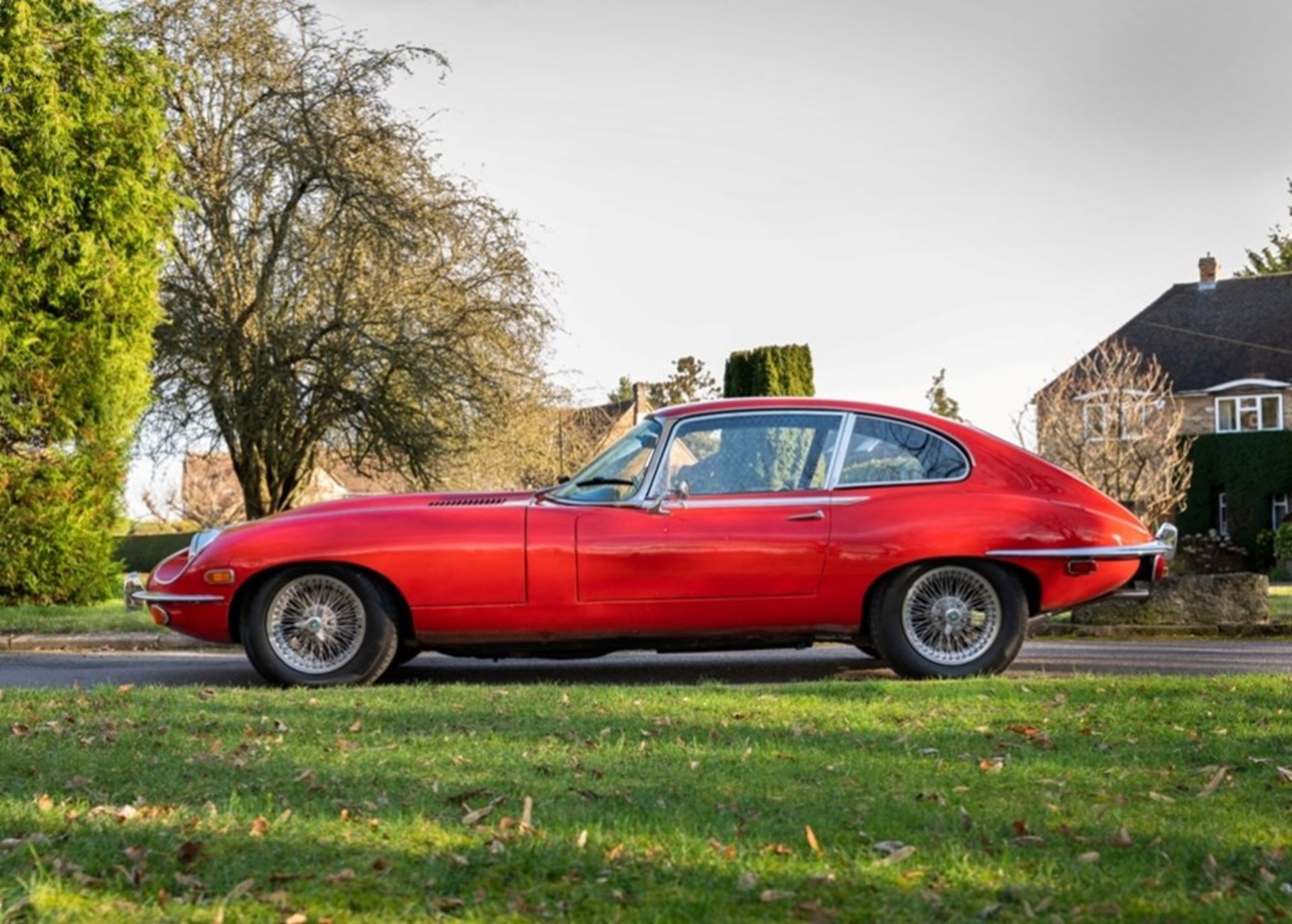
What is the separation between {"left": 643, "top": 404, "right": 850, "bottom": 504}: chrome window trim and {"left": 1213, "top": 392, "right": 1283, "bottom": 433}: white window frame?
3979 cm

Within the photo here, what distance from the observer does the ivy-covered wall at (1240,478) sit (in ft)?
131

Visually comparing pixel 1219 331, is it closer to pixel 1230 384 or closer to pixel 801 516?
pixel 1230 384

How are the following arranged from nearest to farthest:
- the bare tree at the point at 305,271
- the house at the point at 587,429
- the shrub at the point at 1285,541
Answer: the bare tree at the point at 305,271, the shrub at the point at 1285,541, the house at the point at 587,429

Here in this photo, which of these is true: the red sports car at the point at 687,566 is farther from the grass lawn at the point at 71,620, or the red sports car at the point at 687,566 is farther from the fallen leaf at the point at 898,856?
the grass lawn at the point at 71,620

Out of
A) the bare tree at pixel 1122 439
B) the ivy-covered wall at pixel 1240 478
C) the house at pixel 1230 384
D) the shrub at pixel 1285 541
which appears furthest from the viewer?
the house at pixel 1230 384

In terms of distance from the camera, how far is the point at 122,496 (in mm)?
17031

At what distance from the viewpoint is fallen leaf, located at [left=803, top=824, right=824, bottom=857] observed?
386 centimetres

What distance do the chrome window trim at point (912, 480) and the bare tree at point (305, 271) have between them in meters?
16.2

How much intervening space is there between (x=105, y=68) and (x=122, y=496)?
5.35 metres

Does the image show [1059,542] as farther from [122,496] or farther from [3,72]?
[3,72]

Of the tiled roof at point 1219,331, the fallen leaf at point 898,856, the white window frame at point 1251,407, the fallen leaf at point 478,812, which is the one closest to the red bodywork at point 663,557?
the fallen leaf at point 478,812

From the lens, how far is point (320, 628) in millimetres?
8227

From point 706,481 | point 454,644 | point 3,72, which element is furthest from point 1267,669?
point 3,72

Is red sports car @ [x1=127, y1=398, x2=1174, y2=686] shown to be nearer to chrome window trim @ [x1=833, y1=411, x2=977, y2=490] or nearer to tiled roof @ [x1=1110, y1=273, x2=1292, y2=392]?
chrome window trim @ [x1=833, y1=411, x2=977, y2=490]
